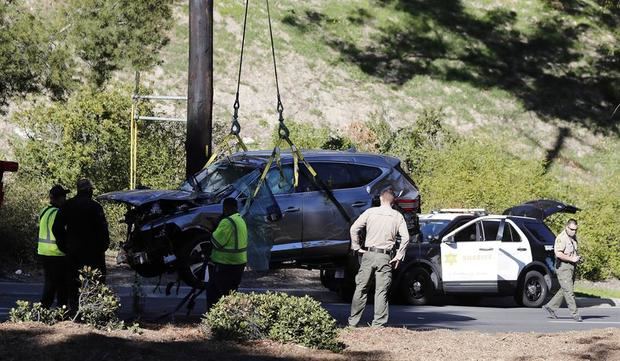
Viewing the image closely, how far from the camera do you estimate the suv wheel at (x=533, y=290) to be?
20750 millimetres

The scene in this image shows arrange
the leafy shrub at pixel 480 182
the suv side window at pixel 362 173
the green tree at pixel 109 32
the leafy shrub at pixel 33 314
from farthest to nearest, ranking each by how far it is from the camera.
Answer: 1. the leafy shrub at pixel 480 182
2. the green tree at pixel 109 32
3. the suv side window at pixel 362 173
4. the leafy shrub at pixel 33 314

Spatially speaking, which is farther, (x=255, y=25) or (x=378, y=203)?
(x=255, y=25)

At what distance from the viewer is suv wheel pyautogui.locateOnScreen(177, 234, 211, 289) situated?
48.2 feet

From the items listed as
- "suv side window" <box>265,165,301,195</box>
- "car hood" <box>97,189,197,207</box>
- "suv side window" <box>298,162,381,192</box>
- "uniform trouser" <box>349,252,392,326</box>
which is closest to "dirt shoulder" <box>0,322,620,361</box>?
"uniform trouser" <box>349,252,392,326</box>

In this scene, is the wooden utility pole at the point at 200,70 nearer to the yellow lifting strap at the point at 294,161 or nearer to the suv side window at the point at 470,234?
the yellow lifting strap at the point at 294,161

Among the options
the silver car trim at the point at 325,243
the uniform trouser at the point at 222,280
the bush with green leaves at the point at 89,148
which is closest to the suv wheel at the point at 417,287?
the silver car trim at the point at 325,243

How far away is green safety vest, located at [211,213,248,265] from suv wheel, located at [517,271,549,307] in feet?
30.2

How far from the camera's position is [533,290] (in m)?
20.9

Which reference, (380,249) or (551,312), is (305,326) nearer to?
(380,249)

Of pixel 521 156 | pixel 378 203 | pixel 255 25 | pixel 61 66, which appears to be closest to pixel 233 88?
pixel 255 25

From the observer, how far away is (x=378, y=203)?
15.5 metres

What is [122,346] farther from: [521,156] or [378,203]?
[521,156]

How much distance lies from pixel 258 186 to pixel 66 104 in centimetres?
1405

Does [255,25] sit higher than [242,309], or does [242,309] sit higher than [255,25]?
[255,25]
